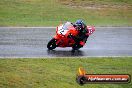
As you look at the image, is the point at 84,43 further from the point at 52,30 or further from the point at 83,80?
the point at 83,80

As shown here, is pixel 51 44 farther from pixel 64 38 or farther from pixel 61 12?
pixel 61 12

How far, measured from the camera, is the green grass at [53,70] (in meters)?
14.8

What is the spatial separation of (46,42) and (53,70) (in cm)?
506

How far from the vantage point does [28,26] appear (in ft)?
81.1

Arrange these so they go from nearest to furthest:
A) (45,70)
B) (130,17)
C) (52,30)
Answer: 1. (45,70)
2. (52,30)
3. (130,17)

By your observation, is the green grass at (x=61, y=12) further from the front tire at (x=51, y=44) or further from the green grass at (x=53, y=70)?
the green grass at (x=53, y=70)

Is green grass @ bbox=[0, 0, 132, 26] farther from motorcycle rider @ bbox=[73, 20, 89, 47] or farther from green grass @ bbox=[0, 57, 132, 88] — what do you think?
green grass @ bbox=[0, 57, 132, 88]

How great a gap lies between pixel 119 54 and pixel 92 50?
1320 mm

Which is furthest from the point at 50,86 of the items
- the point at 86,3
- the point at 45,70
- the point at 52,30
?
the point at 86,3

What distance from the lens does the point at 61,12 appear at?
2844cm

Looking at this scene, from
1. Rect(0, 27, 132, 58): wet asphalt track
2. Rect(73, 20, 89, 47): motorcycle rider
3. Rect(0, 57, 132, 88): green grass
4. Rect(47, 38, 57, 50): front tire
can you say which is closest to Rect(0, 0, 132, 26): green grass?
Rect(0, 27, 132, 58): wet asphalt track

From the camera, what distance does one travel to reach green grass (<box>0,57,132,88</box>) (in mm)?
14750

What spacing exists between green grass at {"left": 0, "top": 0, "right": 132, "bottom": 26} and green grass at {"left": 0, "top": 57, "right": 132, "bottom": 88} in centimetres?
829

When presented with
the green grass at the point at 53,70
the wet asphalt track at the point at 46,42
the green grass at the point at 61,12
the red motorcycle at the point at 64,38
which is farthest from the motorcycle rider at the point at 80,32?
the green grass at the point at 61,12
